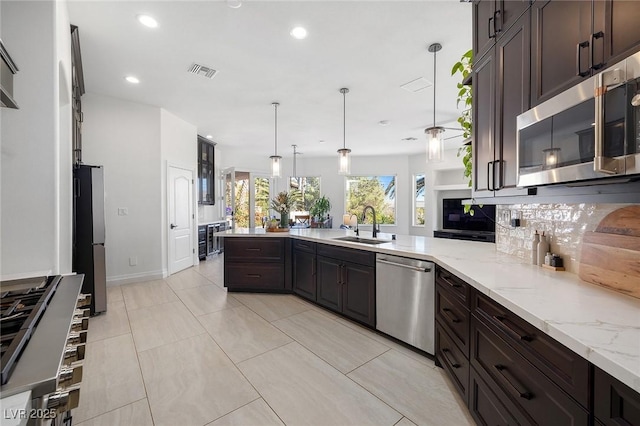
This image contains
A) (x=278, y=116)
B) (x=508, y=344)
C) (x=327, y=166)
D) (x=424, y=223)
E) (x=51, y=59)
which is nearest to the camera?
(x=508, y=344)

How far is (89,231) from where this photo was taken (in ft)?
10.5

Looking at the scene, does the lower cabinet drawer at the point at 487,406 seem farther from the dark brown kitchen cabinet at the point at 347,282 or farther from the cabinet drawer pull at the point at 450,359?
the dark brown kitchen cabinet at the point at 347,282

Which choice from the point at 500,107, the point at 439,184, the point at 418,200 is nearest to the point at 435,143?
the point at 500,107

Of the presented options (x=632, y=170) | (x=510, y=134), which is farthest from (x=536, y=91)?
(x=632, y=170)

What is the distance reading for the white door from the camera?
→ 5051 mm

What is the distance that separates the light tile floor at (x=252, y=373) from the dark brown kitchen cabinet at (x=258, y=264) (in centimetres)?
59

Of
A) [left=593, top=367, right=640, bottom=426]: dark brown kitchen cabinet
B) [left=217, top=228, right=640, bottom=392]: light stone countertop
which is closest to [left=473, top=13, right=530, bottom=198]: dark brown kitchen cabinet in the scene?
[left=217, top=228, right=640, bottom=392]: light stone countertop

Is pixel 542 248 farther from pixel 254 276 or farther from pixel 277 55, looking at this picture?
pixel 254 276

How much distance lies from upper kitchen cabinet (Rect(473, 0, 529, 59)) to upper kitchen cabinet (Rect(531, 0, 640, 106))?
18 cm

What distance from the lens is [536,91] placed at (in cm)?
143

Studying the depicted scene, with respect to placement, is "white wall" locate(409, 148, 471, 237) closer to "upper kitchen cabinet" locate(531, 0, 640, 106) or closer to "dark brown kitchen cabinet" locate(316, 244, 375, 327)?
"dark brown kitchen cabinet" locate(316, 244, 375, 327)

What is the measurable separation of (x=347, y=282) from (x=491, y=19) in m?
2.46

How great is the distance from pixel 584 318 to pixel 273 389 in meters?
1.79

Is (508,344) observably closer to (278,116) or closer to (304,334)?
(304,334)
